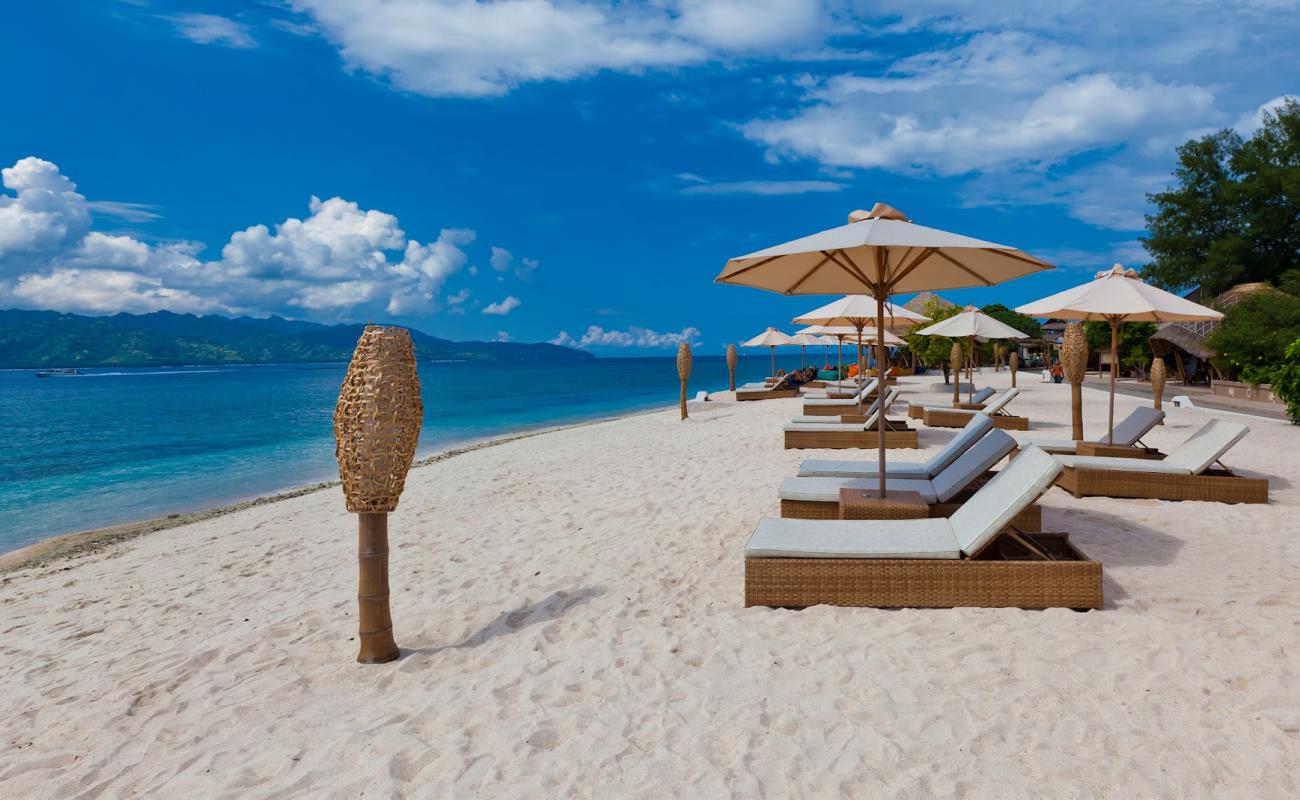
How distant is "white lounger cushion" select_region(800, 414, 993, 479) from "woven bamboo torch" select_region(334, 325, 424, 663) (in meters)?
3.47

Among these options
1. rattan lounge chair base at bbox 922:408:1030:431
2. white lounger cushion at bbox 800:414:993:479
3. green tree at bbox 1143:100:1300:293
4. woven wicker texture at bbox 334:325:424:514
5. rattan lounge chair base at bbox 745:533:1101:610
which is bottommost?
rattan lounge chair base at bbox 745:533:1101:610

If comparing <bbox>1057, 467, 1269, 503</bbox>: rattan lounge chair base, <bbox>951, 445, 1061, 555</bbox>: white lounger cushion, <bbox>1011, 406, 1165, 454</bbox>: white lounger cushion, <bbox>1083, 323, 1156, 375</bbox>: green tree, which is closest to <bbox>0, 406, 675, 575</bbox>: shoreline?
<bbox>951, 445, 1061, 555</bbox>: white lounger cushion

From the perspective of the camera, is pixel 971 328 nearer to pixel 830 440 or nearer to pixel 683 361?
pixel 683 361

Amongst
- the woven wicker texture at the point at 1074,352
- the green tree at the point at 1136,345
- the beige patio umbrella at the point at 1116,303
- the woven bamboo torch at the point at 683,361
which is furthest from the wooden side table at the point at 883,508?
the green tree at the point at 1136,345

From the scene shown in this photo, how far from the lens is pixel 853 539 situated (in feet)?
11.9

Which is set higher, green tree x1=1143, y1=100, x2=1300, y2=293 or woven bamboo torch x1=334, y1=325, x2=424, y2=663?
green tree x1=1143, y1=100, x2=1300, y2=293

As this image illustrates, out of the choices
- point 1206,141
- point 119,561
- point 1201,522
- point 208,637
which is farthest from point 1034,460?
point 1206,141

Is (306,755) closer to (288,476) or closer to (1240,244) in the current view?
(288,476)

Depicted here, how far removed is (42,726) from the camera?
9.21 ft

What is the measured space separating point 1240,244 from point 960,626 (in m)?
30.6

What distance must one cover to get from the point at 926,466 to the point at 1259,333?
16.5 metres

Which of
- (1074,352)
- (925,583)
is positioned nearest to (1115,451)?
(1074,352)

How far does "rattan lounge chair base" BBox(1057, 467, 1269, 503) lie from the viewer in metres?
5.61

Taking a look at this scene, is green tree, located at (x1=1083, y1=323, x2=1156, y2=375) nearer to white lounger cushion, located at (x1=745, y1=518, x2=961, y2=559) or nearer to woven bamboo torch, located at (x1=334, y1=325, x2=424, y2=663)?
white lounger cushion, located at (x1=745, y1=518, x2=961, y2=559)
